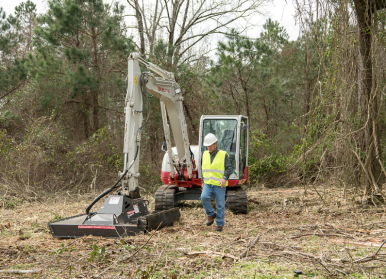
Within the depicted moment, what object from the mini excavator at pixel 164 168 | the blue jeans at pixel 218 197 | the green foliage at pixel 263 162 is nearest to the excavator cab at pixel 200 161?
the mini excavator at pixel 164 168

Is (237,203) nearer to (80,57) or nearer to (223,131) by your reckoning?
(223,131)

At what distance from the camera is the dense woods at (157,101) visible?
24.1ft

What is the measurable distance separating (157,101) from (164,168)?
619 cm

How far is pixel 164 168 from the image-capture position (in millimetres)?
9375

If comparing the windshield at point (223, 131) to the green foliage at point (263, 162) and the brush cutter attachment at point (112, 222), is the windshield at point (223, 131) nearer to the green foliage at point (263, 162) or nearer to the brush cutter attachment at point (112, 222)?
the brush cutter attachment at point (112, 222)

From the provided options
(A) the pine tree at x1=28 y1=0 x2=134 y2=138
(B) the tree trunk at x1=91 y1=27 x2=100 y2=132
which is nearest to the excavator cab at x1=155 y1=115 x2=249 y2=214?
(A) the pine tree at x1=28 y1=0 x2=134 y2=138

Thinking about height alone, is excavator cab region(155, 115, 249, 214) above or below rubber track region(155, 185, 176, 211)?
above

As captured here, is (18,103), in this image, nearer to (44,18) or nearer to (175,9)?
(44,18)

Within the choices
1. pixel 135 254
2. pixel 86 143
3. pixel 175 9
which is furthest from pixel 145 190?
pixel 175 9

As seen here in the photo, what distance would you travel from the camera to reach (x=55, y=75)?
14.0 metres

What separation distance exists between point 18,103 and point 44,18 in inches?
129

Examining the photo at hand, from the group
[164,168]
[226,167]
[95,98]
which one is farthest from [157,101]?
[226,167]

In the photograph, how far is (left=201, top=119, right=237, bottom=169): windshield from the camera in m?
9.06

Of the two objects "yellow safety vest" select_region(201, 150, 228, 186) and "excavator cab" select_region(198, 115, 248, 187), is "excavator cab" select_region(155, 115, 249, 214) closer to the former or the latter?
"excavator cab" select_region(198, 115, 248, 187)
